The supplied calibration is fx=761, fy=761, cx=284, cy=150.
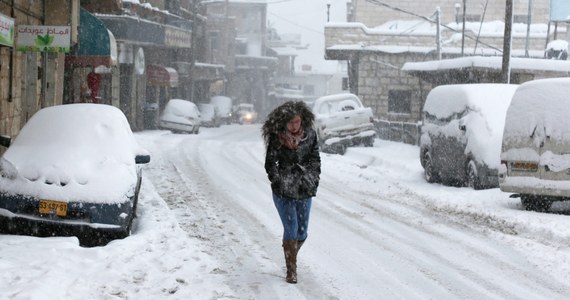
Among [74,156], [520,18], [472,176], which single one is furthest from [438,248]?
[520,18]

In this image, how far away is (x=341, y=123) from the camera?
24.7m

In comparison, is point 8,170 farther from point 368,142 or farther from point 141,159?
point 368,142

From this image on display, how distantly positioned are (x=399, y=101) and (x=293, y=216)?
97.1ft

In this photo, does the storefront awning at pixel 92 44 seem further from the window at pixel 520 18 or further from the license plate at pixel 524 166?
the window at pixel 520 18

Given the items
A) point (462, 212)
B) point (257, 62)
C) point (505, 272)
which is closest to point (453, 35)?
point (462, 212)

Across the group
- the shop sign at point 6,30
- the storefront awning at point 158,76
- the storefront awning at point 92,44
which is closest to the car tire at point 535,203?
the shop sign at point 6,30

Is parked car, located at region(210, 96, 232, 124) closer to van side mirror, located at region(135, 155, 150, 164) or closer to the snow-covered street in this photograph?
the snow-covered street

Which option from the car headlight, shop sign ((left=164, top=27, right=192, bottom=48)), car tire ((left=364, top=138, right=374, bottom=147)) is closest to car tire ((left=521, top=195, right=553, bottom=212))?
the car headlight

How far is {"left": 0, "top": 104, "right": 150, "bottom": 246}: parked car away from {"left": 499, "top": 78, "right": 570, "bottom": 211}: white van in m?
5.93

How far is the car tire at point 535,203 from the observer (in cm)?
1223

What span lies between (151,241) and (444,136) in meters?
8.73

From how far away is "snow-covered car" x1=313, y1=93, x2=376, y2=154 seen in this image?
80.4 feet

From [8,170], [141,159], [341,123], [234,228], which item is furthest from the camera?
[341,123]

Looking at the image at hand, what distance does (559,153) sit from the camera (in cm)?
1152
